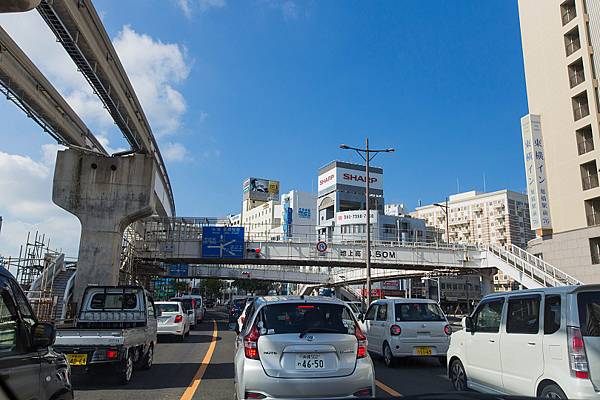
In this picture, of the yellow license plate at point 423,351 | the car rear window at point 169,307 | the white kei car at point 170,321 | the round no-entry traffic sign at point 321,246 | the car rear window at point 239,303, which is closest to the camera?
the yellow license plate at point 423,351

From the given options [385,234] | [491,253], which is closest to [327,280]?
[385,234]

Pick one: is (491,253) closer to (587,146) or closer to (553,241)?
(553,241)

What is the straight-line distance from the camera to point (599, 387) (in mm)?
5113

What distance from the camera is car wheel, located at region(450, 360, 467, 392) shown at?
7.83 m

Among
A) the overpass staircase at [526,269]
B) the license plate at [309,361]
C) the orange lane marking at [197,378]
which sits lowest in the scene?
the orange lane marking at [197,378]

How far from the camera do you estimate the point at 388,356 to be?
38.1 feet

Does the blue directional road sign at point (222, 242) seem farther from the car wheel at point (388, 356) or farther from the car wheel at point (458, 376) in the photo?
the car wheel at point (458, 376)

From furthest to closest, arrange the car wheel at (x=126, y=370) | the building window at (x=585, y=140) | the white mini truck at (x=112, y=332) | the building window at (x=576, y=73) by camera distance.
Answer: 1. the building window at (x=576, y=73)
2. the building window at (x=585, y=140)
3. the car wheel at (x=126, y=370)
4. the white mini truck at (x=112, y=332)

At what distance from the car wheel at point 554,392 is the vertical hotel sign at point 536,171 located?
34803 mm

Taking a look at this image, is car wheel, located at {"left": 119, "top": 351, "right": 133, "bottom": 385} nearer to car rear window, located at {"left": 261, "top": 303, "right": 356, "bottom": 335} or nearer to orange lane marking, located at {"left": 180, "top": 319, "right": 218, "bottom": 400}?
orange lane marking, located at {"left": 180, "top": 319, "right": 218, "bottom": 400}

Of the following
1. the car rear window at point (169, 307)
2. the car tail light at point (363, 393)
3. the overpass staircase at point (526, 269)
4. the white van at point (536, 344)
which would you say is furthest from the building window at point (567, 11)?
the car tail light at point (363, 393)

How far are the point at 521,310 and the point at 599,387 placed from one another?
147 cm

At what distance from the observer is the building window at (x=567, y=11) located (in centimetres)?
3756

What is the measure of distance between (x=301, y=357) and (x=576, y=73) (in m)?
39.5
